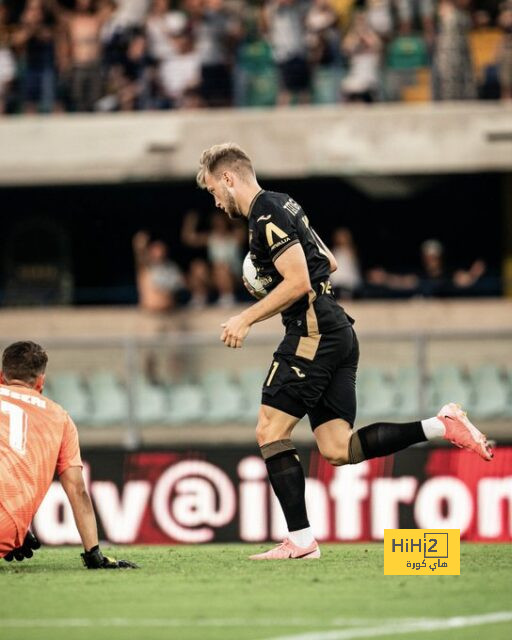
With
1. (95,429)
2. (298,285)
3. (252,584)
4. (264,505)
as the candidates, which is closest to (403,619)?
(252,584)

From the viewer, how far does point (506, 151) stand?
60.5 feet

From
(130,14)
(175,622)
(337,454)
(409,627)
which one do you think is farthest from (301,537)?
(130,14)

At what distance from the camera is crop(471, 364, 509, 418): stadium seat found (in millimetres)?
13891

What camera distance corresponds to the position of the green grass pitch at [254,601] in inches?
221

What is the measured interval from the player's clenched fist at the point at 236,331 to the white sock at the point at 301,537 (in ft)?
3.68

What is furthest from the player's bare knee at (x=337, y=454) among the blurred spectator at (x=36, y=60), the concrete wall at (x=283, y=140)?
the blurred spectator at (x=36, y=60)

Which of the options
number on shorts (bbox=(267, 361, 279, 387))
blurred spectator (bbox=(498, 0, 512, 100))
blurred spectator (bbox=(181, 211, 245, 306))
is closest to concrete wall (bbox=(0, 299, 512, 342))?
blurred spectator (bbox=(181, 211, 245, 306))

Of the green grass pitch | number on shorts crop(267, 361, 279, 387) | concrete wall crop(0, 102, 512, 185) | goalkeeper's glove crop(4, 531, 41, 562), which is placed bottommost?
the green grass pitch

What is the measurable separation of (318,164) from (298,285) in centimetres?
1152

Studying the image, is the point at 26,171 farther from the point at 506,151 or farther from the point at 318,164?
the point at 506,151

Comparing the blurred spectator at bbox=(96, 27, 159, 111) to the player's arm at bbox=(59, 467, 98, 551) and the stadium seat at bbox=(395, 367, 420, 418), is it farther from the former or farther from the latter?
the player's arm at bbox=(59, 467, 98, 551)

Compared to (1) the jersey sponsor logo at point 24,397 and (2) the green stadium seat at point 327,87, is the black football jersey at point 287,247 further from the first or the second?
(2) the green stadium seat at point 327,87

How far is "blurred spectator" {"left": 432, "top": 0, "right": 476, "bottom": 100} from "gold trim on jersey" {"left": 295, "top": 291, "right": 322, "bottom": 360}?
10615 millimetres

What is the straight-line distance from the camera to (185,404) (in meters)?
14.5
